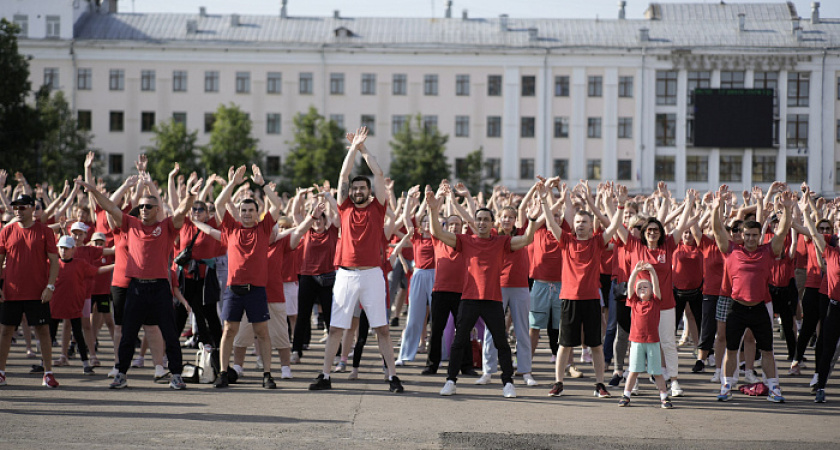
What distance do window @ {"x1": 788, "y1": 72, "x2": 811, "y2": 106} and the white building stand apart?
3.3 inches

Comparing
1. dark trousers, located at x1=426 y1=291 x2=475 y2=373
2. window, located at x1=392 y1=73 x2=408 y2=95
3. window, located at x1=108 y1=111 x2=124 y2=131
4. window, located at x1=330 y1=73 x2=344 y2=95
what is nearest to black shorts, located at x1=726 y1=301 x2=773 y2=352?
dark trousers, located at x1=426 y1=291 x2=475 y2=373

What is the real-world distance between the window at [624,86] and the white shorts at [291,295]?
51.9m

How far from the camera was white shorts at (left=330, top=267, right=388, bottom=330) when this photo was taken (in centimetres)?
1088

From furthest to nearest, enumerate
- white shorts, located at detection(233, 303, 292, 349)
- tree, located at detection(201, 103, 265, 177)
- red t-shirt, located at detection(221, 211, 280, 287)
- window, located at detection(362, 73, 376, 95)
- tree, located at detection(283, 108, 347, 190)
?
window, located at detection(362, 73, 376, 95) → tree, located at detection(283, 108, 347, 190) → tree, located at detection(201, 103, 265, 177) → white shorts, located at detection(233, 303, 292, 349) → red t-shirt, located at detection(221, 211, 280, 287)

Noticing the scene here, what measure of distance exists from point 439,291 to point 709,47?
2177 inches

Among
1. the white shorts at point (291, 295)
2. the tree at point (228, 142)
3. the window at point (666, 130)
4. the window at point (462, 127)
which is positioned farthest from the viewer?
the window at point (666, 130)

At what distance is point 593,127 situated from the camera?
6362 centimetres

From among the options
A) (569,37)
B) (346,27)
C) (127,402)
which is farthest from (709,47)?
(127,402)

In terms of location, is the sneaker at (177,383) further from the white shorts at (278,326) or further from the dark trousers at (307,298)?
the dark trousers at (307,298)

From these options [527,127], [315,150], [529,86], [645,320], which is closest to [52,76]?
[315,150]

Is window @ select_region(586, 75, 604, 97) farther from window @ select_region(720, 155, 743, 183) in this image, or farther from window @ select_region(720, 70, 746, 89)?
window @ select_region(720, 155, 743, 183)

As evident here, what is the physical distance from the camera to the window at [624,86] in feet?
208

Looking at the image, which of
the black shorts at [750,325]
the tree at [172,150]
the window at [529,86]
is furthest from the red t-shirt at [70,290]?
the window at [529,86]

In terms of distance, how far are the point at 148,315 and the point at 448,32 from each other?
55.9 m
